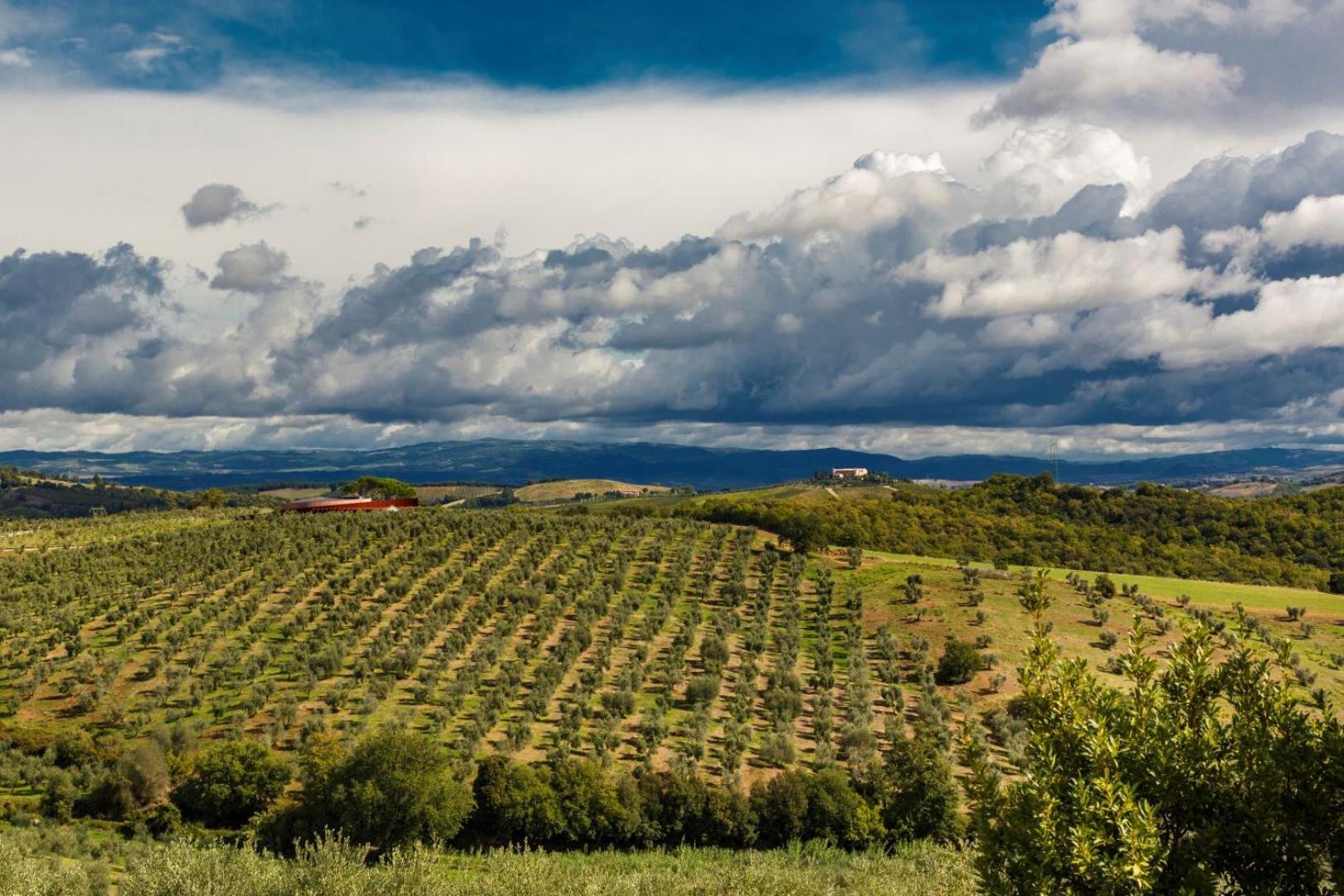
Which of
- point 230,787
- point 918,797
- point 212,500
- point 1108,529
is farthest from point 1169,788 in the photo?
point 212,500

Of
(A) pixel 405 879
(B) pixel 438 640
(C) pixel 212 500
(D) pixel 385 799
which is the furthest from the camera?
(C) pixel 212 500

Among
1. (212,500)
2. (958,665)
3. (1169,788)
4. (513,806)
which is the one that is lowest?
(513,806)

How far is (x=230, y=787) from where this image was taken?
181ft

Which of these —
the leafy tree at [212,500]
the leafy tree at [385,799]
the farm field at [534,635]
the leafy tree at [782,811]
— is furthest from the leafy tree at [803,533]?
the leafy tree at [212,500]

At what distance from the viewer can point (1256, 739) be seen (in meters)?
14.8

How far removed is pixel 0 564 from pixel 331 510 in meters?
47.5

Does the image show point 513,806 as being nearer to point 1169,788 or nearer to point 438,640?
point 438,640

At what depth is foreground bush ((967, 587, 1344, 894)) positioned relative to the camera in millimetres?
13734

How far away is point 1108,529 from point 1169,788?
167899mm

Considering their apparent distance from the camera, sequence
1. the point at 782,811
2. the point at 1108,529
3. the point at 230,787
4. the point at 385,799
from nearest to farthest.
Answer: the point at 385,799 < the point at 230,787 < the point at 782,811 < the point at 1108,529

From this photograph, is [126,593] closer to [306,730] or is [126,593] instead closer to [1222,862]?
[306,730]

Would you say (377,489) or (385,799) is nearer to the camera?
(385,799)

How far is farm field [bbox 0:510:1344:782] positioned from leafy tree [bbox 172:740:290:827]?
21.3 feet

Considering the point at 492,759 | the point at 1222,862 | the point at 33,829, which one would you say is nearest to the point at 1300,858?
the point at 1222,862
